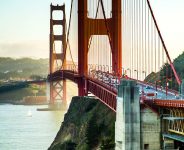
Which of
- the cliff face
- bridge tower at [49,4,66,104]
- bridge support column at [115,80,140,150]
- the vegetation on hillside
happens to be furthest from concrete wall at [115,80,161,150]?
bridge tower at [49,4,66,104]

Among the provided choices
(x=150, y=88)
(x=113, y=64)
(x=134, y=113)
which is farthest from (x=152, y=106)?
(x=113, y=64)

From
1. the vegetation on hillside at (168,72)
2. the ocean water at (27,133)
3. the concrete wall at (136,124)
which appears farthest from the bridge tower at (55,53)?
the concrete wall at (136,124)

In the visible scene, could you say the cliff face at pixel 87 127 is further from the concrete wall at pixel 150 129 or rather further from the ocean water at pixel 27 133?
the ocean water at pixel 27 133

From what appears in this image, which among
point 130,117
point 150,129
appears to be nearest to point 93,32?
point 130,117

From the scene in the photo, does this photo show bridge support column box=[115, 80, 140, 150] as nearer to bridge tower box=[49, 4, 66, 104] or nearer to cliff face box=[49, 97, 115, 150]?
cliff face box=[49, 97, 115, 150]

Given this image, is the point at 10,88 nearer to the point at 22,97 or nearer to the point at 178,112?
the point at 22,97
